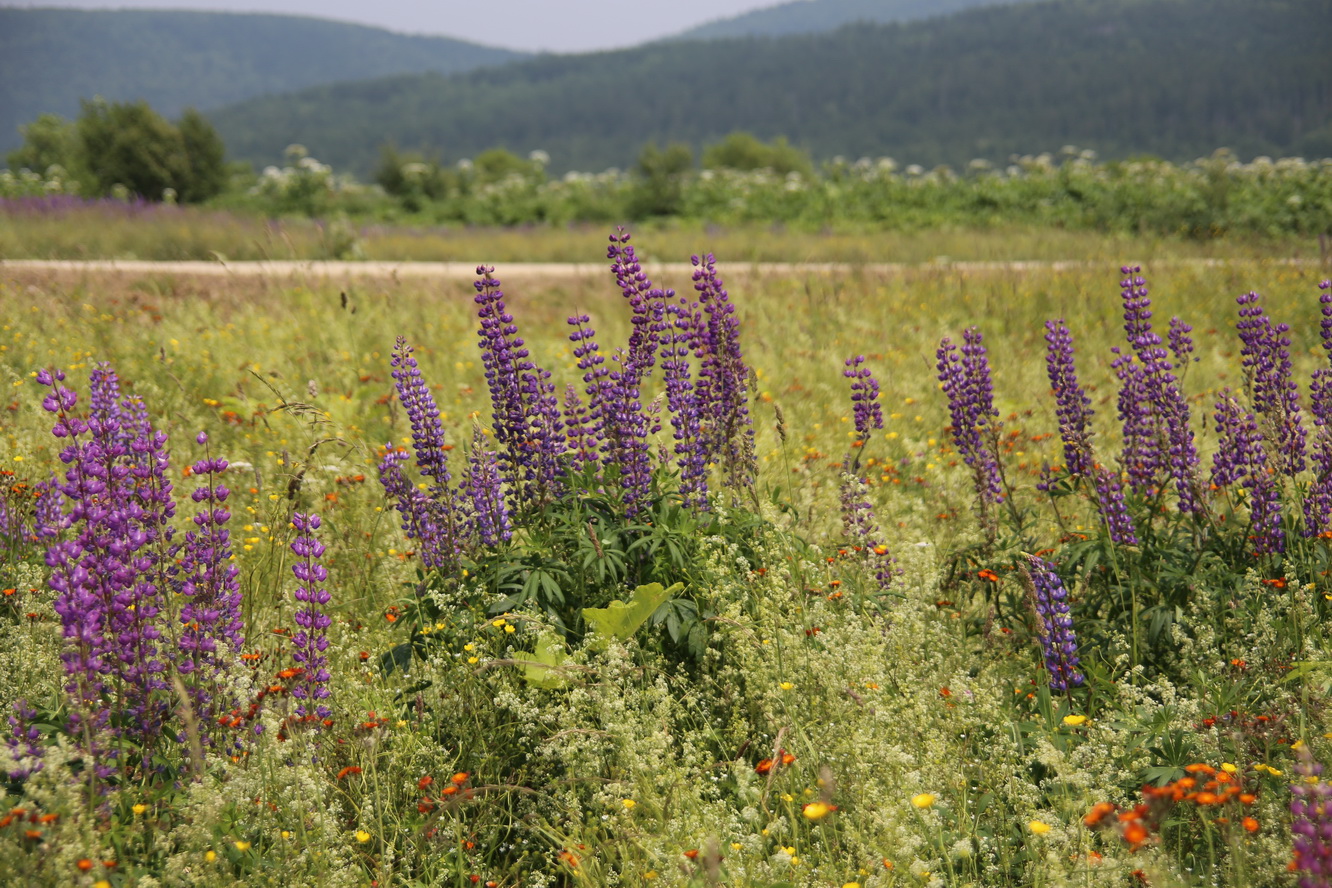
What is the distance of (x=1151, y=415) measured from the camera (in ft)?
11.1

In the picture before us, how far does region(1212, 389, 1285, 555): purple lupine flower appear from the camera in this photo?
2932 mm

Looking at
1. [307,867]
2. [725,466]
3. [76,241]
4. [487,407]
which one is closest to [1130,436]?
[725,466]

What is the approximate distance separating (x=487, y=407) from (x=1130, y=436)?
12.9 feet

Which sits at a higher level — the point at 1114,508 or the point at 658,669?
the point at 1114,508

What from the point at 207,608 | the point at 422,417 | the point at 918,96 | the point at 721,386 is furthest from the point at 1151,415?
the point at 918,96

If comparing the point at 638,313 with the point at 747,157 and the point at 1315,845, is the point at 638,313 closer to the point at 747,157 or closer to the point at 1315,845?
the point at 1315,845

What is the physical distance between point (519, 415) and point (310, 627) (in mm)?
1041

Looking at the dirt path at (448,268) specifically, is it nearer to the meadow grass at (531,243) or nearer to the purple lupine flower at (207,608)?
the meadow grass at (531,243)

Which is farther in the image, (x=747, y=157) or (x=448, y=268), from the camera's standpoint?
(x=747, y=157)

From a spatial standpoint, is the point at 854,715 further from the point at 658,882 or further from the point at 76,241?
the point at 76,241

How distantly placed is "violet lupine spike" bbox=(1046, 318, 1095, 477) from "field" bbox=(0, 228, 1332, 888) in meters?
0.06

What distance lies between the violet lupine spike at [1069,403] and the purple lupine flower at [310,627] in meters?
2.79

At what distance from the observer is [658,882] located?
1.86 metres

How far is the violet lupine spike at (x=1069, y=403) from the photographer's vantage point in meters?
3.32
